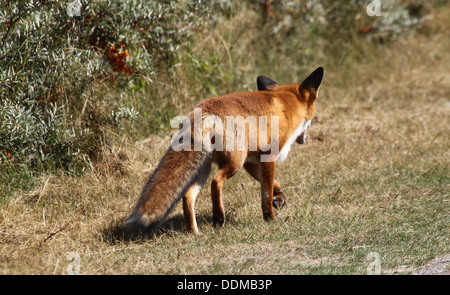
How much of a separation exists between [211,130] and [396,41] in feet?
29.5

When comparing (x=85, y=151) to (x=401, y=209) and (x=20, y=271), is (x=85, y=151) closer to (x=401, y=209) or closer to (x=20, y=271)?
(x=20, y=271)

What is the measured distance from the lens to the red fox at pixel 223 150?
5.11 meters

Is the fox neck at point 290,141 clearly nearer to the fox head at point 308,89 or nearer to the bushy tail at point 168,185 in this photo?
the fox head at point 308,89

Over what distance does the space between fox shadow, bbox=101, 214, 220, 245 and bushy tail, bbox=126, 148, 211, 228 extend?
216 millimetres

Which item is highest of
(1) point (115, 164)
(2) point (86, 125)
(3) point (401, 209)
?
(2) point (86, 125)

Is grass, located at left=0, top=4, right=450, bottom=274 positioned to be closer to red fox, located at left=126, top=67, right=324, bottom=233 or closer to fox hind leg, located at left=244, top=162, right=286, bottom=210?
fox hind leg, located at left=244, top=162, right=286, bottom=210

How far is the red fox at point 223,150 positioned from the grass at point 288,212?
0.35 metres

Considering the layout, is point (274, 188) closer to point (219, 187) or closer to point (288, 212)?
point (288, 212)

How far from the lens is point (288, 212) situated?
20.3 ft

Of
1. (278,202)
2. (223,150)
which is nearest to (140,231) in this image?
(223,150)

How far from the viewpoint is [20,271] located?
15.0 feet

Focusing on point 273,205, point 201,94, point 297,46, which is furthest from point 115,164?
point 297,46

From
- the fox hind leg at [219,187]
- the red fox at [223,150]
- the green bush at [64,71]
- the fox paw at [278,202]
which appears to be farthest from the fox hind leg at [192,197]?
the green bush at [64,71]

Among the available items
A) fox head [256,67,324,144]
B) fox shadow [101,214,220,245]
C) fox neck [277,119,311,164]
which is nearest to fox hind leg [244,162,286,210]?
fox neck [277,119,311,164]
